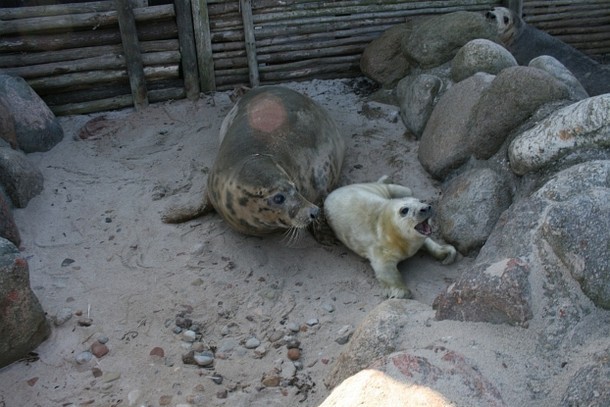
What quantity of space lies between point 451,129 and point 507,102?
521 millimetres

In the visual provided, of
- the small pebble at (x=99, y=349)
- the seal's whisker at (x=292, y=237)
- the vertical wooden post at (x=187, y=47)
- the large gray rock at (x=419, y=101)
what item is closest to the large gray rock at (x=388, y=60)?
the large gray rock at (x=419, y=101)

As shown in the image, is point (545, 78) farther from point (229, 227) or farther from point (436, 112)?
point (229, 227)

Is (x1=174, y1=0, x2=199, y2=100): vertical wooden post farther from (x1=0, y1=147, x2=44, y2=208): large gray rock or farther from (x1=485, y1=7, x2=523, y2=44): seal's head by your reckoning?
(x1=485, y1=7, x2=523, y2=44): seal's head

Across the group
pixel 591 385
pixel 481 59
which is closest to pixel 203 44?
pixel 481 59

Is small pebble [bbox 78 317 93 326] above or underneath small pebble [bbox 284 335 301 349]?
above

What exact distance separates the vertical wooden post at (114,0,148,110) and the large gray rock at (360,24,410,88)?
203 cm

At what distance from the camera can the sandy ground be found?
3422 millimetres

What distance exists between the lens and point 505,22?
6.55 metres

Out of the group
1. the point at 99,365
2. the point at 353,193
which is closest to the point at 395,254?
the point at 353,193

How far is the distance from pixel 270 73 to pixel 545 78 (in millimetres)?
2872

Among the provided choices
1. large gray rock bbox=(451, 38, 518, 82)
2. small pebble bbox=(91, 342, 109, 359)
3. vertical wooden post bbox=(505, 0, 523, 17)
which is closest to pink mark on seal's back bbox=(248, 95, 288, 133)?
large gray rock bbox=(451, 38, 518, 82)

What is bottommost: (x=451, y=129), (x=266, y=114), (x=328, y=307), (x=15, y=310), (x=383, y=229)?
(x=328, y=307)

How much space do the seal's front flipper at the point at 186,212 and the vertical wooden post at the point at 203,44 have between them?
1905 mm

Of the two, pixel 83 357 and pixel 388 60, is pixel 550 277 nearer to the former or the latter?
pixel 83 357
